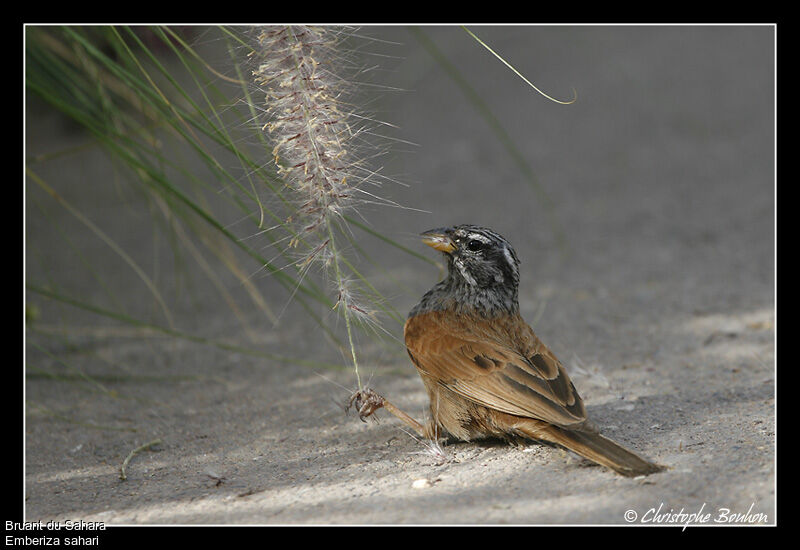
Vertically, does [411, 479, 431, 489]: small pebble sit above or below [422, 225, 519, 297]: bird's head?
below

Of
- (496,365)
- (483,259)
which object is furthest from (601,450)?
(483,259)

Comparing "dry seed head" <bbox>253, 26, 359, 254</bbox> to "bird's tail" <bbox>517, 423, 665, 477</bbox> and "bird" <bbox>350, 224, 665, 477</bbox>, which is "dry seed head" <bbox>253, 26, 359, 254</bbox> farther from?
"bird's tail" <bbox>517, 423, 665, 477</bbox>

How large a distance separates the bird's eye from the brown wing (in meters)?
0.34

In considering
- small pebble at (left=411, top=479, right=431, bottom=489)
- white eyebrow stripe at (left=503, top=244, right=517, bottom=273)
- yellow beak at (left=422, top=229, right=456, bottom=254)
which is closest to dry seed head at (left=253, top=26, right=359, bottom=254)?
yellow beak at (left=422, top=229, right=456, bottom=254)

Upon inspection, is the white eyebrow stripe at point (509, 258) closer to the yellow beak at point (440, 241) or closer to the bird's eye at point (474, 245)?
the bird's eye at point (474, 245)

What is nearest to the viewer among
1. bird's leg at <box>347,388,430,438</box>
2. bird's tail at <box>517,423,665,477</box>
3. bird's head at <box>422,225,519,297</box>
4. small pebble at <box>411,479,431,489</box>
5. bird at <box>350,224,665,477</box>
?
bird's tail at <box>517,423,665,477</box>

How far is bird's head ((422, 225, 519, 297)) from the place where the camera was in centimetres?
420

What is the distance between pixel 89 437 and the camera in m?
4.43

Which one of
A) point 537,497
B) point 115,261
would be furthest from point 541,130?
point 537,497

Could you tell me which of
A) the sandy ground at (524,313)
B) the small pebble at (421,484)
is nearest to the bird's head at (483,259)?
the sandy ground at (524,313)

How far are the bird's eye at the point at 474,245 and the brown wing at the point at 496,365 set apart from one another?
0.34 metres

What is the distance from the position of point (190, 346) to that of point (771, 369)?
3.63 m

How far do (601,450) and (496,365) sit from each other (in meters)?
0.68

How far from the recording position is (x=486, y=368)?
383cm
